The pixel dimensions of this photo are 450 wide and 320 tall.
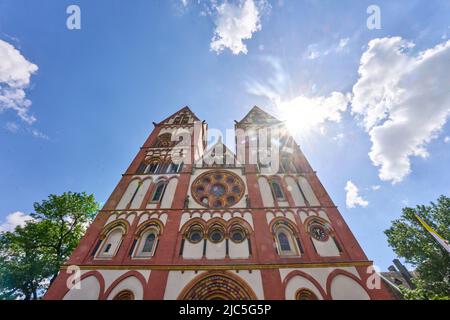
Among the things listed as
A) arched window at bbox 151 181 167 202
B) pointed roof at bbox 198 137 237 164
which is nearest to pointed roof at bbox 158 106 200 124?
pointed roof at bbox 198 137 237 164

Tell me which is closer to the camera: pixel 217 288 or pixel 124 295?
pixel 124 295

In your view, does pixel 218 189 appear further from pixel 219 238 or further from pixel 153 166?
pixel 153 166

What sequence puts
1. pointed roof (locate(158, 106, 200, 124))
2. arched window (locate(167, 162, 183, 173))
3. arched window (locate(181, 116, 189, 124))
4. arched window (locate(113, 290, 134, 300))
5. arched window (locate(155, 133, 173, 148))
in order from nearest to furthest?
arched window (locate(113, 290, 134, 300)) < arched window (locate(167, 162, 183, 173)) < arched window (locate(155, 133, 173, 148)) < arched window (locate(181, 116, 189, 124)) < pointed roof (locate(158, 106, 200, 124))

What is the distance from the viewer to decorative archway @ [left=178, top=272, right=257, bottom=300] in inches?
324

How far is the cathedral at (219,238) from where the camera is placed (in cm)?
834

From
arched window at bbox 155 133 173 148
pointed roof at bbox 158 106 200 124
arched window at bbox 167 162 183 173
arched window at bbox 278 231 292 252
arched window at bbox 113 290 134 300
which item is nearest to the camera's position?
arched window at bbox 113 290 134 300

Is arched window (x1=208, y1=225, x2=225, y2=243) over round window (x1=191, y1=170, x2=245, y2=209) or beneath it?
beneath

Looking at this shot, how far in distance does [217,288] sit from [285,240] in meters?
4.81

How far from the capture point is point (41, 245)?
49.4 feet

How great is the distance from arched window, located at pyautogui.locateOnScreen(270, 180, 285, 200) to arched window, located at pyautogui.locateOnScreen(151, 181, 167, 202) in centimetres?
851

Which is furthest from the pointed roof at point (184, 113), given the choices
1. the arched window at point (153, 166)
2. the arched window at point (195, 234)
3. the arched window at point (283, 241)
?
the arched window at point (283, 241)

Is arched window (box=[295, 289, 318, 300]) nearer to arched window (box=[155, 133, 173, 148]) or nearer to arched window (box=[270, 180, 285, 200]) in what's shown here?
arched window (box=[270, 180, 285, 200])

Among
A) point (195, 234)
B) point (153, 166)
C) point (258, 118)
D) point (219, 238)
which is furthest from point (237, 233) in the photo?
point (258, 118)
